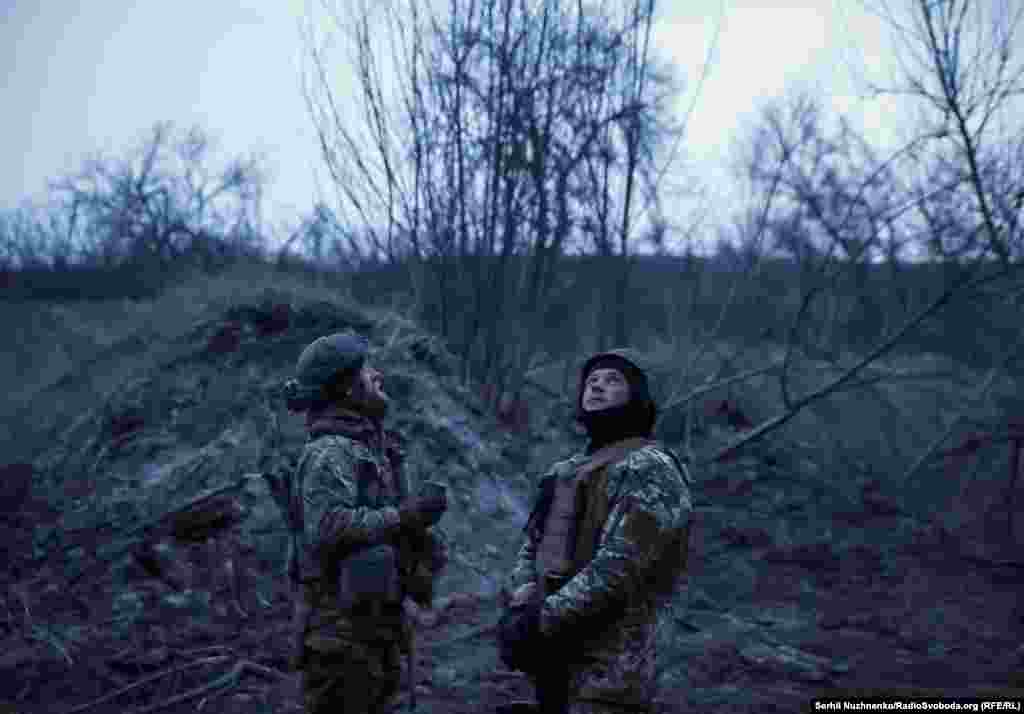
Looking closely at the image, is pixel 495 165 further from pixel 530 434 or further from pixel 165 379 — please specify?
pixel 165 379

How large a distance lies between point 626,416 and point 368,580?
989 mm

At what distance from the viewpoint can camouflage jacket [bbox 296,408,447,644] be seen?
3.10 m

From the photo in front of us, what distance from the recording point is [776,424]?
1011cm

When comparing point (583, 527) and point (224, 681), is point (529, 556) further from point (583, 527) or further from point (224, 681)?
point (224, 681)

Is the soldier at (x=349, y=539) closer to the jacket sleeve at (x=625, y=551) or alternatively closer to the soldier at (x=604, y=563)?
the soldier at (x=604, y=563)

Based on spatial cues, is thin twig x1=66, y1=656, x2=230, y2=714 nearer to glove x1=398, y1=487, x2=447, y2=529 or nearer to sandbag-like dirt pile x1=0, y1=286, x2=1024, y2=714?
sandbag-like dirt pile x1=0, y1=286, x2=1024, y2=714

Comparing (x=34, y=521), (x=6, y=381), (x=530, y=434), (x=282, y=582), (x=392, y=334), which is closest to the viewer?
(x=282, y=582)

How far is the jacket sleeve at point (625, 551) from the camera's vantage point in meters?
2.71

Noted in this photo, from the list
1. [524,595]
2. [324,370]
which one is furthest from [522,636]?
[324,370]

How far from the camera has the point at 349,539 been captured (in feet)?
10.2

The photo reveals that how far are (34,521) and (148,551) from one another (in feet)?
6.97

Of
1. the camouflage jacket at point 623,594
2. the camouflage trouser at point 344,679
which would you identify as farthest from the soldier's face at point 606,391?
the camouflage trouser at point 344,679

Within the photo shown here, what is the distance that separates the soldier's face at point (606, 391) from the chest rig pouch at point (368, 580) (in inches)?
32.3

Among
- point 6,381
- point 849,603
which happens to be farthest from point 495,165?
point 6,381
